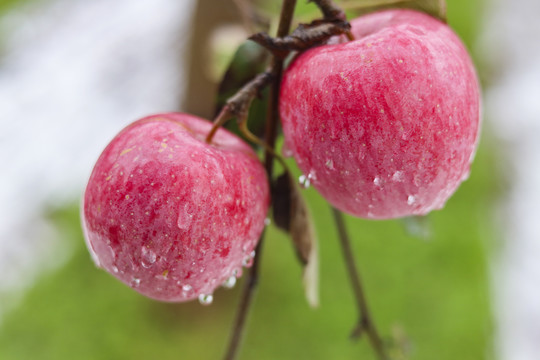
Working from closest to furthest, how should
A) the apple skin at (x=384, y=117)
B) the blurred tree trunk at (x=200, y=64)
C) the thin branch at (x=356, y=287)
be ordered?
1. the apple skin at (x=384, y=117)
2. the thin branch at (x=356, y=287)
3. the blurred tree trunk at (x=200, y=64)

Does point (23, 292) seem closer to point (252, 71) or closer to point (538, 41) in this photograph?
point (252, 71)

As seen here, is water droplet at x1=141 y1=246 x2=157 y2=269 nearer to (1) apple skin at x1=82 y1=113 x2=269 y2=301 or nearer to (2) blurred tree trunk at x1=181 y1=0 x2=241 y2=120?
(1) apple skin at x1=82 y1=113 x2=269 y2=301

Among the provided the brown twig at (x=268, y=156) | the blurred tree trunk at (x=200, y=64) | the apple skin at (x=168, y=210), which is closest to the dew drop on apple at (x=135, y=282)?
the apple skin at (x=168, y=210)

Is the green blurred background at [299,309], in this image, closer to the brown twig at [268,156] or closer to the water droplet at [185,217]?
the brown twig at [268,156]

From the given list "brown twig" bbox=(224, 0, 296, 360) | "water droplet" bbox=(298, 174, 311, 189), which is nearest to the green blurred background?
"brown twig" bbox=(224, 0, 296, 360)

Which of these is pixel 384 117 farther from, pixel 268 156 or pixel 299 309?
pixel 299 309

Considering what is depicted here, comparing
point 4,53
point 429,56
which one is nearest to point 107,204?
point 429,56

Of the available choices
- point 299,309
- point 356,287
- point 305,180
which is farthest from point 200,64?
point 305,180
